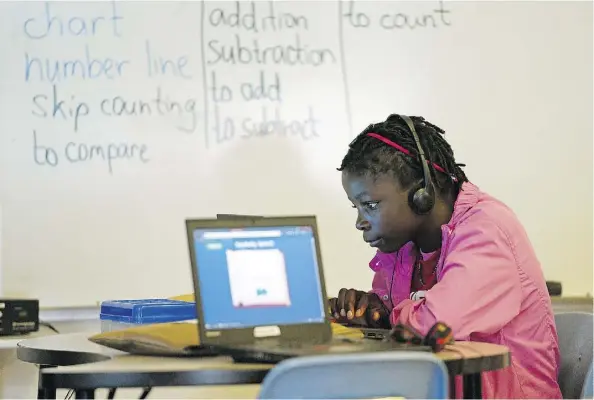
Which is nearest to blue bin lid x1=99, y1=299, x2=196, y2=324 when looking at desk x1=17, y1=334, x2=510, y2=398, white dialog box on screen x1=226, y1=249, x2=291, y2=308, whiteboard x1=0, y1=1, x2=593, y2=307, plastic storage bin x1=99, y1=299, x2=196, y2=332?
plastic storage bin x1=99, y1=299, x2=196, y2=332

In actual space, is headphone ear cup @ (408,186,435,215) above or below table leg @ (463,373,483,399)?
above

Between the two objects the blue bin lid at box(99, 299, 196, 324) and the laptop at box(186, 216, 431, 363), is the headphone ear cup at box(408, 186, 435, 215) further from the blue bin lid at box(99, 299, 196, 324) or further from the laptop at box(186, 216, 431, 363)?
the blue bin lid at box(99, 299, 196, 324)

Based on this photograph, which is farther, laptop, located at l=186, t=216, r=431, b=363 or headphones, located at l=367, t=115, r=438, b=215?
headphones, located at l=367, t=115, r=438, b=215

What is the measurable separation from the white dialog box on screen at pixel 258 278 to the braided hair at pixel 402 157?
1.35 ft

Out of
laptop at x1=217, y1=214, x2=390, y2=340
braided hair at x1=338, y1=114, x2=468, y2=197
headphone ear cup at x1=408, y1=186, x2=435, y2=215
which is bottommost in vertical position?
laptop at x1=217, y1=214, x2=390, y2=340

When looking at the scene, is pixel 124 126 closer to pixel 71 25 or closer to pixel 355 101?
pixel 71 25

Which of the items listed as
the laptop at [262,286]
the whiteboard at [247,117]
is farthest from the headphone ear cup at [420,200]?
the whiteboard at [247,117]

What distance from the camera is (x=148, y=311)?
1706mm

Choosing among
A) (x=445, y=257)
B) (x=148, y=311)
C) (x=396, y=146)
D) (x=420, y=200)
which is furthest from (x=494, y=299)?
(x=148, y=311)

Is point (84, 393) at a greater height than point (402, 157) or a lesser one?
lesser

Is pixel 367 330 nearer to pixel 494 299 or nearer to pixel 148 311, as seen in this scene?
pixel 494 299

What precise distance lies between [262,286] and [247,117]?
1.44m

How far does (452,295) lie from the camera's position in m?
1.54

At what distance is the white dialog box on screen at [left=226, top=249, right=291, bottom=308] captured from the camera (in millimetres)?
1396
